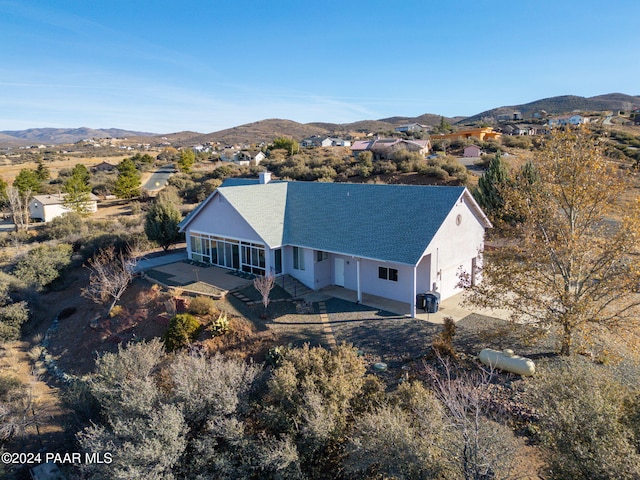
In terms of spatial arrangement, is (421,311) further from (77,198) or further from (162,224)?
(77,198)

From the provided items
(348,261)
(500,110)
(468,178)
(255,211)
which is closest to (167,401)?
(348,261)

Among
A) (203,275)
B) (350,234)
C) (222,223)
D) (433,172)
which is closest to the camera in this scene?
(350,234)

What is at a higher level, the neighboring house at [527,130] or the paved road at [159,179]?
the neighboring house at [527,130]

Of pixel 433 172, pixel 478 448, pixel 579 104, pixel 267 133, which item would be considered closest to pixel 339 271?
pixel 478 448

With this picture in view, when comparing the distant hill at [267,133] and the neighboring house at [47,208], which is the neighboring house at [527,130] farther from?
the neighboring house at [47,208]

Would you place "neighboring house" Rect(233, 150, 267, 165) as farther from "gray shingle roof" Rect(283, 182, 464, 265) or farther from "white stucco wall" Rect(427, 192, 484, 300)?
"white stucco wall" Rect(427, 192, 484, 300)

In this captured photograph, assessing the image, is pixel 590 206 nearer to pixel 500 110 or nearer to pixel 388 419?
pixel 388 419

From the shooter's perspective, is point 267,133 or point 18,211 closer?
point 18,211

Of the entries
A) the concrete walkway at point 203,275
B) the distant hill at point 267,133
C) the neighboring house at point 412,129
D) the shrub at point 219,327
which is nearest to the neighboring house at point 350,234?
the concrete walkway at point 203,275

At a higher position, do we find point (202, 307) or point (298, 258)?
point (298, 258)
